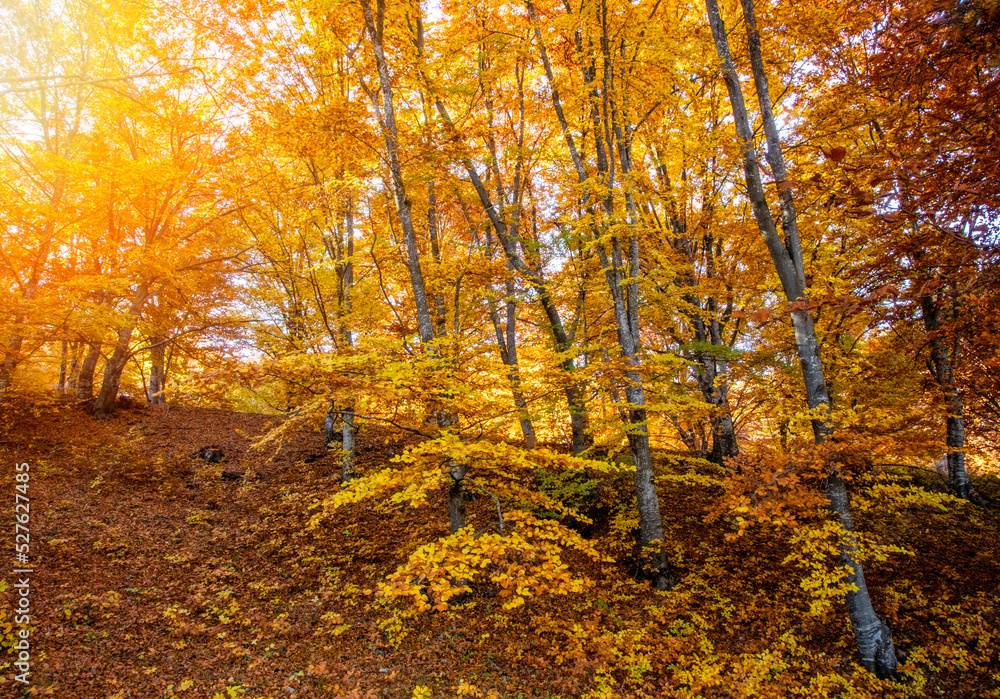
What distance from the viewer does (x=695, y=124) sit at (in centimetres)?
1094

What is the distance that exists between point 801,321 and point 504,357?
7.11 metres

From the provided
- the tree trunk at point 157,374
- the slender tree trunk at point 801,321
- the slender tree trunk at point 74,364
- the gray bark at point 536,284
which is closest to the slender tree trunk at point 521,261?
the gray bark at point 536,284

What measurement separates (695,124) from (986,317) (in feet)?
23.0

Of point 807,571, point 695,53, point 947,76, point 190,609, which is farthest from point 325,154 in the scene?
point 807,571

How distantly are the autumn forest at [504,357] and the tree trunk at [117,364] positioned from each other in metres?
0.09

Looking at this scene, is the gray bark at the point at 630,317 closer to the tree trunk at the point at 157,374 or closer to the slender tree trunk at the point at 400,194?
the slender tree trunk at the point at 400,194

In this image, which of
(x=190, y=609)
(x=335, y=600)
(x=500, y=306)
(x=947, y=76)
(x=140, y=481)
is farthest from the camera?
(x=500, y=306)

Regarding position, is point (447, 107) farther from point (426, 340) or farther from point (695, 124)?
point (426, 340)

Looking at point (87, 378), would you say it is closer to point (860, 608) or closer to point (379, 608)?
point (379, 608)

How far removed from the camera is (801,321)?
6.07 metres

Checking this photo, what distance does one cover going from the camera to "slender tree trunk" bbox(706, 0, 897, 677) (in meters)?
6.09

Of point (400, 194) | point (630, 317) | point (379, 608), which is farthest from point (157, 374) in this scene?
point (630, 317)

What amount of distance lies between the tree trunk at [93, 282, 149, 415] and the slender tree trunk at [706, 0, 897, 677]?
1308 cm

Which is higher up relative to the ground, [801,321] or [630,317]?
[630,317]
